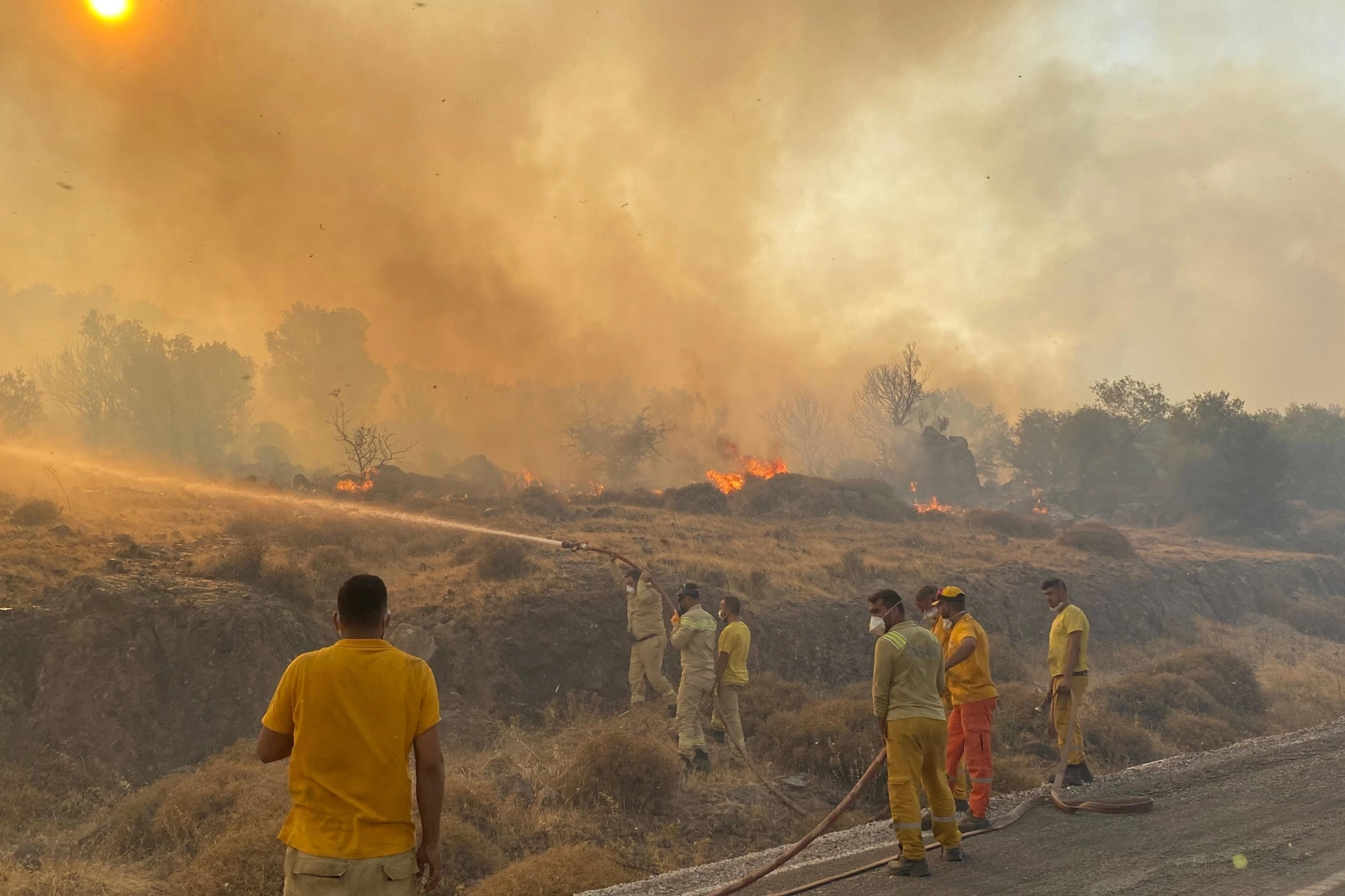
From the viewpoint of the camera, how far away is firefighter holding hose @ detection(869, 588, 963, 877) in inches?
246

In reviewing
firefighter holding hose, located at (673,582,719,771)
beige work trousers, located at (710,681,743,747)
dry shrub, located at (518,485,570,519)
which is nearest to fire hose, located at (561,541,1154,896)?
beige work trousers, located at (710,681,743,747)

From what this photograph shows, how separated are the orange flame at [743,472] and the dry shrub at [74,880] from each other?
2802cm

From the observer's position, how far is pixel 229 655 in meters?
12.8

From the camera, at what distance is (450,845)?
7598 mm

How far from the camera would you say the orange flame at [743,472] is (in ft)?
124

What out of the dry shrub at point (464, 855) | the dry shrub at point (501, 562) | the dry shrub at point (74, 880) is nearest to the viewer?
the dry shrub at point (74, 880)

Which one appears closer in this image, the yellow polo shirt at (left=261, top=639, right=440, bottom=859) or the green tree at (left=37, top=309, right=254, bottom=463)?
the yellow polo shirt at (left=261, top=639, right=440, bottom=859)

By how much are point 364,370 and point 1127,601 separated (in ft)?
184

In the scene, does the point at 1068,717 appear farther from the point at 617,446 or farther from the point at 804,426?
the point at 804,426

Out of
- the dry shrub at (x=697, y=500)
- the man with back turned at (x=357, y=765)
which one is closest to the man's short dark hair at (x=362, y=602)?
the man with back turned at (x=357, y=765)

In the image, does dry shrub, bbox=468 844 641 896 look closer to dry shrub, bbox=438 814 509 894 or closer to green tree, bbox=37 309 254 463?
dry shrub, bbox=438 814 509 894

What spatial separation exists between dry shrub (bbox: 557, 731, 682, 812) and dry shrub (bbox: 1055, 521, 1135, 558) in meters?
25.1

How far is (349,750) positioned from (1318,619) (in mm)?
31853

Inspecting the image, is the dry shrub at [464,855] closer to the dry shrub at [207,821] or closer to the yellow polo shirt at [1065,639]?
the dry shrub at [207,821]
